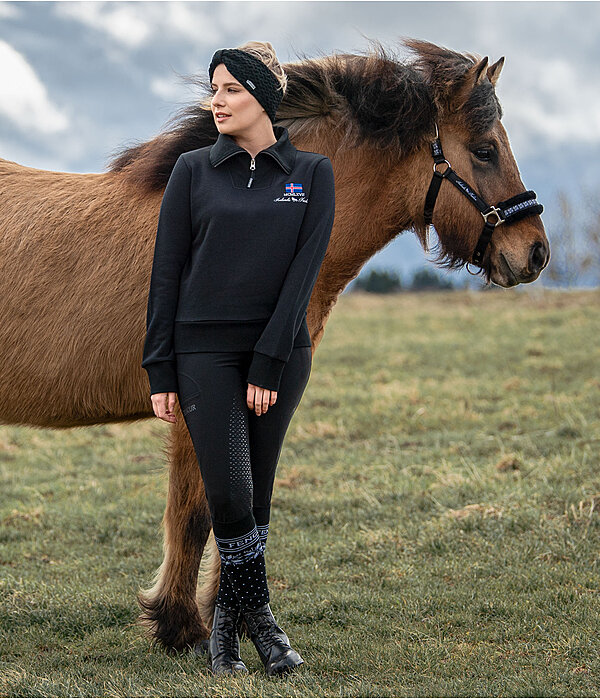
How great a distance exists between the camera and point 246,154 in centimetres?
307

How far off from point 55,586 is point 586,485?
4.16m

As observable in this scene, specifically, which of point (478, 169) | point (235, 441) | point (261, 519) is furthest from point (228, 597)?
point (478, 169)

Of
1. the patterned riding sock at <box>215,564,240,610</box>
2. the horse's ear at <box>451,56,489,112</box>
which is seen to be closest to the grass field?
the patterned riding sock at <box>215,564,240,610</box>

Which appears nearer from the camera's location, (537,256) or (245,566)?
(245,566)

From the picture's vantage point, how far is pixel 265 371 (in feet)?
9.83

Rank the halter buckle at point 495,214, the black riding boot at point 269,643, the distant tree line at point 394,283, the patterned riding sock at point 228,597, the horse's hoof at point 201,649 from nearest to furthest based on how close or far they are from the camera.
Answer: the black riding boot at point 269,643 < the patterned riding sock at point 228,597 < the horse's hoof at point 201,649 < the halter buckle at point 495,214 < the distant tree line at point 394,283

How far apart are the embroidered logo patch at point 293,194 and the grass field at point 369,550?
1.80 m

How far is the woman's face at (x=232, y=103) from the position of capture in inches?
118

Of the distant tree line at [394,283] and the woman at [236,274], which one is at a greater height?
the distant tree line at [394,283]

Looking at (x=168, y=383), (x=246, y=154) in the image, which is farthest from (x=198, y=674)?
(x=246, y=154)

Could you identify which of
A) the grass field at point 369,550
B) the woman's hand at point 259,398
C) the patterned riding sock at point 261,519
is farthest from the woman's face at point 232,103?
the grass field at point 369,550

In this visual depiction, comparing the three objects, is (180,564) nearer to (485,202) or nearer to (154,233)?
(154,233)

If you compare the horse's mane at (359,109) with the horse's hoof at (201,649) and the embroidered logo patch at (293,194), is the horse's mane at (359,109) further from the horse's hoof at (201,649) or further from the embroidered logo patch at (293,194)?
the horse's hoof at (201,649)

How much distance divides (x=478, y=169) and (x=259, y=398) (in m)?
1.79
